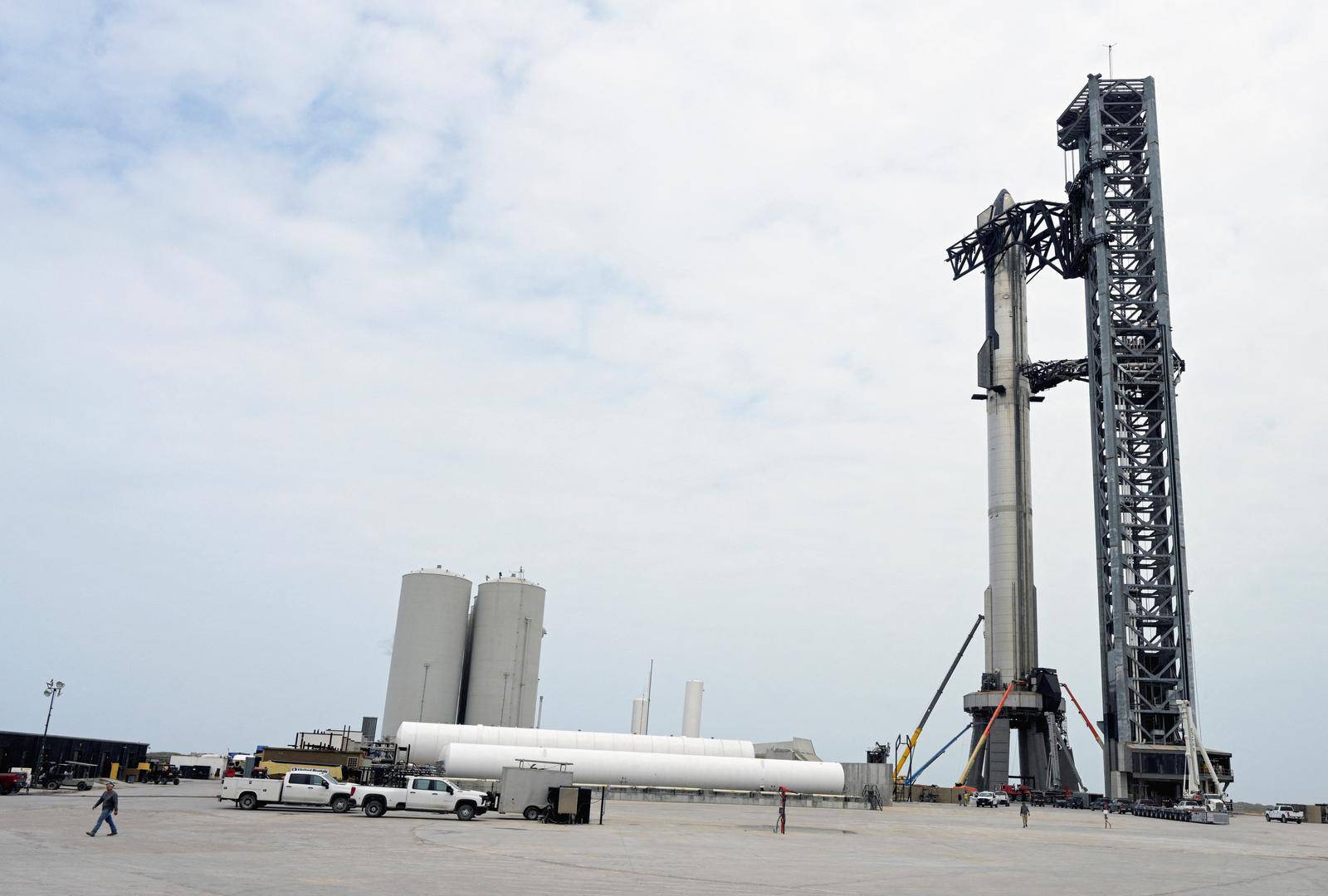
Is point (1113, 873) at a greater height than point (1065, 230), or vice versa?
point (1065, 230)

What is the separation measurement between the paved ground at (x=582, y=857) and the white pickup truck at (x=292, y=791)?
1.89 ft

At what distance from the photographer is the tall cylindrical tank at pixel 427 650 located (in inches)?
3046

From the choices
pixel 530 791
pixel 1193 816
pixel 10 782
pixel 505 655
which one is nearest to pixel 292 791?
pixel 530 791

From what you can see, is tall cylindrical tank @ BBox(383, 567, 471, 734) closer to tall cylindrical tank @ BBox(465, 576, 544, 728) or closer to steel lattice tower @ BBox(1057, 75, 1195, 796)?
tall cylindrical tank @ BBox(465, 576, 544, 728)

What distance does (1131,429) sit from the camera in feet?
312

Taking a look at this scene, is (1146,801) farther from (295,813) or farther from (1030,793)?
(295,813)

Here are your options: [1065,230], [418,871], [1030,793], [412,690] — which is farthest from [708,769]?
[1065,230]

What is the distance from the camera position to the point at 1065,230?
106500 mm

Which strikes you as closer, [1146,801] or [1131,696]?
[1146,801]

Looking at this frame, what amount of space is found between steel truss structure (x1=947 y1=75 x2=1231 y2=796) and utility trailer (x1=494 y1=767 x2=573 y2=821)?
65.3 m

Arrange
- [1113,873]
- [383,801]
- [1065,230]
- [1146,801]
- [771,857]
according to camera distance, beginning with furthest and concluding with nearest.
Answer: [1065,230] → [1146,801] → [383,801] → [771,857] → [1113,873]

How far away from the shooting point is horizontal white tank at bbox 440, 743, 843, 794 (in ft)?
205

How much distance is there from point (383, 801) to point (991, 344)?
84652mm

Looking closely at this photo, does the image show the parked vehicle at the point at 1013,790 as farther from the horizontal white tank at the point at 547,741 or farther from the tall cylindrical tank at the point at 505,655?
the tall cylindrical tank at the point at 505,655
